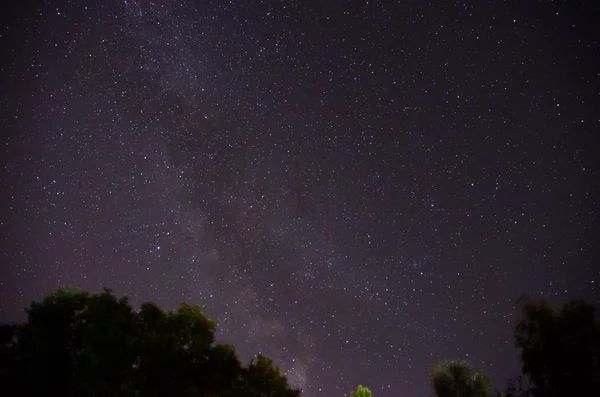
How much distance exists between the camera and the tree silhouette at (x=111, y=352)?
15.7 m

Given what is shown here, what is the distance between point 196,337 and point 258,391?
3624 millimetres

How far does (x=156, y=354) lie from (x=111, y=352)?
1.63 metres

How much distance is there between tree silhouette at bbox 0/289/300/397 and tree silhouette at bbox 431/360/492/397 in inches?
395

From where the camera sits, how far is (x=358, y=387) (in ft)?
76.7

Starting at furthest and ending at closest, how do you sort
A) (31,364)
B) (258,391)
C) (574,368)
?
1. (258,391)
2. (574,368)
3. (31,364)

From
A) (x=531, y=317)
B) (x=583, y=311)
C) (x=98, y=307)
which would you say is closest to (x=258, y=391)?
(x=98, y=307)

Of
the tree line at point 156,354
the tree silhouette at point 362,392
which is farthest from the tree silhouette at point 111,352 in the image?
the tree silhouette at point 362,392

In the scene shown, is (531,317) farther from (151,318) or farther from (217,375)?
(151,318)

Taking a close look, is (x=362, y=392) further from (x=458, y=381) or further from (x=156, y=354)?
(x=156, y=354)

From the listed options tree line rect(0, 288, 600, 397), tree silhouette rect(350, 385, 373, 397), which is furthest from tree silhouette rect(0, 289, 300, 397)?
tree silhouette rect(350, 385, 373, 397)

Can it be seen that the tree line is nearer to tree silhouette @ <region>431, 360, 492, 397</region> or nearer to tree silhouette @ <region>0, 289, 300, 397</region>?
tree silhouette @ <region>0, 289, 300, 397</region>

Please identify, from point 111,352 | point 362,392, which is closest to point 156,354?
point 111,352

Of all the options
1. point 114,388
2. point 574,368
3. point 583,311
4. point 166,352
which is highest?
point 583,311

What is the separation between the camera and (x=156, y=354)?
16422 millimetres
